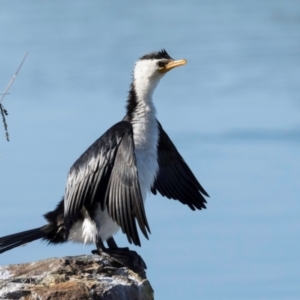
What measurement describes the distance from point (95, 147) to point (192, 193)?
4.61 feet

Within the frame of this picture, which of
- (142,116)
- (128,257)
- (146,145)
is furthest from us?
(142,116)

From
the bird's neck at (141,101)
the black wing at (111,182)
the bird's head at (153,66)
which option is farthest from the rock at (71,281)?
the bird's head at (153,66)

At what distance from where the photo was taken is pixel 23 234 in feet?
23.9

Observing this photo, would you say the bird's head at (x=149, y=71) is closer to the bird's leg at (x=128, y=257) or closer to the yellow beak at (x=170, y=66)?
the yellow beak at (x=170, y=66)

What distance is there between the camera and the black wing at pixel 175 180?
26.5 ft

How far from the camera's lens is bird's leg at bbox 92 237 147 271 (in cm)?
657

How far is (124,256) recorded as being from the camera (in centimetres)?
676

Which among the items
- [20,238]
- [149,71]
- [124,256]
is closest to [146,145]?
[149,71]

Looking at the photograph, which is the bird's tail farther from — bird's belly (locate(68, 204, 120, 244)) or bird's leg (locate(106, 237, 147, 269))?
bird's leg (locate(106, 237, 147, 269))

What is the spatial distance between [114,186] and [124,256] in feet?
1.79

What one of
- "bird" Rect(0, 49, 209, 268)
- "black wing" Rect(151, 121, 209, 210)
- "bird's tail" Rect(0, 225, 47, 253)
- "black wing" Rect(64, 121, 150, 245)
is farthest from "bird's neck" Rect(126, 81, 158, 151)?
Answer: "bird's tail" Rect(0, 225, 47, 253)

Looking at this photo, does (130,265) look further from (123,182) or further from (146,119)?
(146,119)

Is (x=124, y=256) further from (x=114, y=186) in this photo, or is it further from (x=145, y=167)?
(x=145, y=167)

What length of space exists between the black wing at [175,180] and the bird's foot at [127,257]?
52.3 inches
